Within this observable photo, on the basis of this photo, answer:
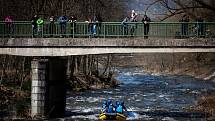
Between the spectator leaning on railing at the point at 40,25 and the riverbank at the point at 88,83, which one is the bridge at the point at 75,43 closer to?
the spectator leaning on railing at the point at 40,25

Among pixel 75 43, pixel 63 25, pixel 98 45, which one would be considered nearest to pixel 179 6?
pixel 98 45

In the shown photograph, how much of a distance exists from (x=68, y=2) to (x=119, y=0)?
683 centimetres

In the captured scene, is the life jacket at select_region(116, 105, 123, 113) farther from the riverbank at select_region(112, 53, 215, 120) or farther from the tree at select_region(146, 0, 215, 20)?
the riverbank at select_region(112, 53, 215, 120)

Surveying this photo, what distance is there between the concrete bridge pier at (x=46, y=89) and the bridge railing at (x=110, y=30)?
1.98m

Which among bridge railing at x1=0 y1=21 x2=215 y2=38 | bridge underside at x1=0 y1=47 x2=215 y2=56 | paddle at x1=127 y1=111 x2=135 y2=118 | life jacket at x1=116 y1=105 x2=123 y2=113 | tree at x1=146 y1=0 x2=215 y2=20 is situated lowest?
A: paddle at x1=127 y1=111 x2=135 y2=118

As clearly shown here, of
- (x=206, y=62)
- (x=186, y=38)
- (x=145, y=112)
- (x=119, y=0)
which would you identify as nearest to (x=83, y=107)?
(x=145, y=112)

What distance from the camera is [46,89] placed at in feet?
104

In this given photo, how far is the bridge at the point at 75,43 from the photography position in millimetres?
31094

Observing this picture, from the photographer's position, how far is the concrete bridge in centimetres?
3103

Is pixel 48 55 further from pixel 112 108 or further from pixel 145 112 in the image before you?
pixel 145 112

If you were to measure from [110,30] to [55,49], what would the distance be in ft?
12.2

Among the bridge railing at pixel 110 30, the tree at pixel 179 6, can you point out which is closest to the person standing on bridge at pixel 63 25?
the bridge railing at pixel 110 30

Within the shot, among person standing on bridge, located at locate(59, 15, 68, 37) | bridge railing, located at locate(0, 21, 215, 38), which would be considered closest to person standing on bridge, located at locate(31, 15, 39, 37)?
bridge railing, located at locate(0, 21, 215, 38)

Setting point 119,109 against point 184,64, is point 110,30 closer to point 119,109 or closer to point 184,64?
point 119,109
